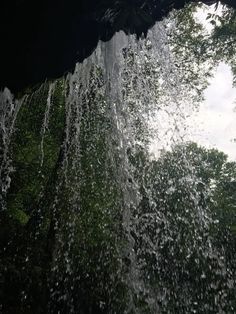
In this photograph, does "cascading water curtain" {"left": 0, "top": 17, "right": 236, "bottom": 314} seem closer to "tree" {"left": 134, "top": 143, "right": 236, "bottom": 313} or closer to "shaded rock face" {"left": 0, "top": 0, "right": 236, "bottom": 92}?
"tree" {"left": 134, "top": 143, "right": 236, "bottom": 313}

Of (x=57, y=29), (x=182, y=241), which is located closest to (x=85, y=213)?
(x=182, y=241)

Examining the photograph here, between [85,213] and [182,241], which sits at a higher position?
[182,241]

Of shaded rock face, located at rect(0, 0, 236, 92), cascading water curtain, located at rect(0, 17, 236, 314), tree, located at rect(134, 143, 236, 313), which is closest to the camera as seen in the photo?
shaded rock face, located at rect(0, 0, 236, 92)

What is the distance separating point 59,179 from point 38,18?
37.1 feet

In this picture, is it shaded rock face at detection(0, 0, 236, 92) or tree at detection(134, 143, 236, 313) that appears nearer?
shaded rock face at detection(0, 0, 236, 92)

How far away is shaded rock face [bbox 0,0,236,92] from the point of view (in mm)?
4574

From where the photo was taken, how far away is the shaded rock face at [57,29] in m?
4.57

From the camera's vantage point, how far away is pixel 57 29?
4895mm

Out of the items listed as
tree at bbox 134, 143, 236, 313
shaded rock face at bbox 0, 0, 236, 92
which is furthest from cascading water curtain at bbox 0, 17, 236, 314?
shaded rock face at bbox 0, 0, 236, 92

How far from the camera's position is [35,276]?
13.6 m

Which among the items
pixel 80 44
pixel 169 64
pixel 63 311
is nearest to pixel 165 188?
pixel 63 311

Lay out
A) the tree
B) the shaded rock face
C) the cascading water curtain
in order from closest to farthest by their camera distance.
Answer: the shaded rock face
the cascading water curtain
the tree

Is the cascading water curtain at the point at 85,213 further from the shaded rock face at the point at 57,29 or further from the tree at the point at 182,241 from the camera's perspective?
the shaded rock face at the point at 57,29

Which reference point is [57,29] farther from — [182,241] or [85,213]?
[182,241]
